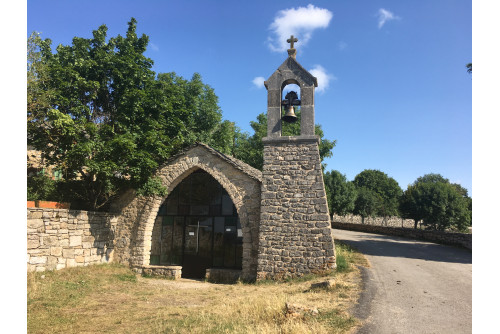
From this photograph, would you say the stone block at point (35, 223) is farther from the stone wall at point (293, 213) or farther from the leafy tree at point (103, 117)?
the stone wall at point (293, 213)

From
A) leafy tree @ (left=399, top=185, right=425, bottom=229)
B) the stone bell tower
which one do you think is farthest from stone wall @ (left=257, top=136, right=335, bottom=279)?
leafy tree @ (left=399, top=185, right=425, bottom=229)

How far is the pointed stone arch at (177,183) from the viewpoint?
970 cm

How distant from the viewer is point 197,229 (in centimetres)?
1143

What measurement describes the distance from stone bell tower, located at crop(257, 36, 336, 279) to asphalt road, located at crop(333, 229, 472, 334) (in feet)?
5.47

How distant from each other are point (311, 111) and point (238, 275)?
5.77 meters

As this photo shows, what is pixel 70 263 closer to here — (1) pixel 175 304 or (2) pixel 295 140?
(1) pixel 175 304

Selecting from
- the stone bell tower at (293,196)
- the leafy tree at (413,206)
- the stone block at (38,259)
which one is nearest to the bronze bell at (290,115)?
the stone bell tower at (293,196)

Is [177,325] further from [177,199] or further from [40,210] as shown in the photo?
[177,199]

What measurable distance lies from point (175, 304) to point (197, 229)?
446 centimetres

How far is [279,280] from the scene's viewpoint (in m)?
8.76

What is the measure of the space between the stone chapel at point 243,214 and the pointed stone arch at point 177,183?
33 mm

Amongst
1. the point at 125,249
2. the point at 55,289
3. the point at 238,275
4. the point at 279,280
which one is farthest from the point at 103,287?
the point at 279,280

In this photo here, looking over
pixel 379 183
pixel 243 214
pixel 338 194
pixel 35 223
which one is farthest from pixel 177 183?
pixel 379 183

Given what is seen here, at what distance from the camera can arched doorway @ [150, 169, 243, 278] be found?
10.9 meters
